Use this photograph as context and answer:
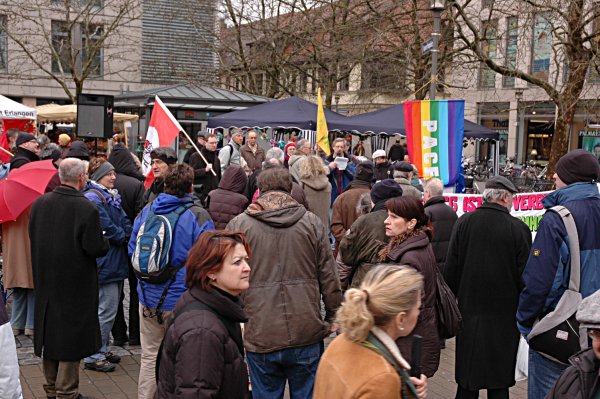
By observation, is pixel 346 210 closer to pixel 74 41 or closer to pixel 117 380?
pixel 117 380

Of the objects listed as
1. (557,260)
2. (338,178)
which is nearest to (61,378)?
(557,260)

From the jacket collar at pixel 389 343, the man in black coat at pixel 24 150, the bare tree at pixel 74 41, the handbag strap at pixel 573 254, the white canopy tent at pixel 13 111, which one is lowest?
the jacket collar at pixel 389 343

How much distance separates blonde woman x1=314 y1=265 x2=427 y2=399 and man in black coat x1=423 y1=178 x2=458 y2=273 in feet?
13.8

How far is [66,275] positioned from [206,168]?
16.9 feet

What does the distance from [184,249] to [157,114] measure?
13.3 feet

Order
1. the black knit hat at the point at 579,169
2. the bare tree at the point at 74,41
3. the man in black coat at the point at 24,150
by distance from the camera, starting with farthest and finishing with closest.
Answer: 1. the bare tree at the point at 74,41
2. the man in black coat at the point at 24,150
3. the black knit hat at the point at 579,169

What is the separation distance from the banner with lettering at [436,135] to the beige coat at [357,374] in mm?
6129

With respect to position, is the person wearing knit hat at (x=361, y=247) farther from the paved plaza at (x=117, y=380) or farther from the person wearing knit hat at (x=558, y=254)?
the paved plaza at (x=117, y=380)

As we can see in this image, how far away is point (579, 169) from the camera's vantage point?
4465 mm

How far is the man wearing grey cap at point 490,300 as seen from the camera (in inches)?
199

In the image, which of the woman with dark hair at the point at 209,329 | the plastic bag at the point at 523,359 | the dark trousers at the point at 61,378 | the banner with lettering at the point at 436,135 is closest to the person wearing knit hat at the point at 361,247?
the plastic bag at the point at 523,359

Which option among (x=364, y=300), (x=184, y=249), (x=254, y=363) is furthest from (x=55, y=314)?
(x=364, y=300)

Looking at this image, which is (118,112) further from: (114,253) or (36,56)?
(114,253)

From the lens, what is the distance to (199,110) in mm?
19297
